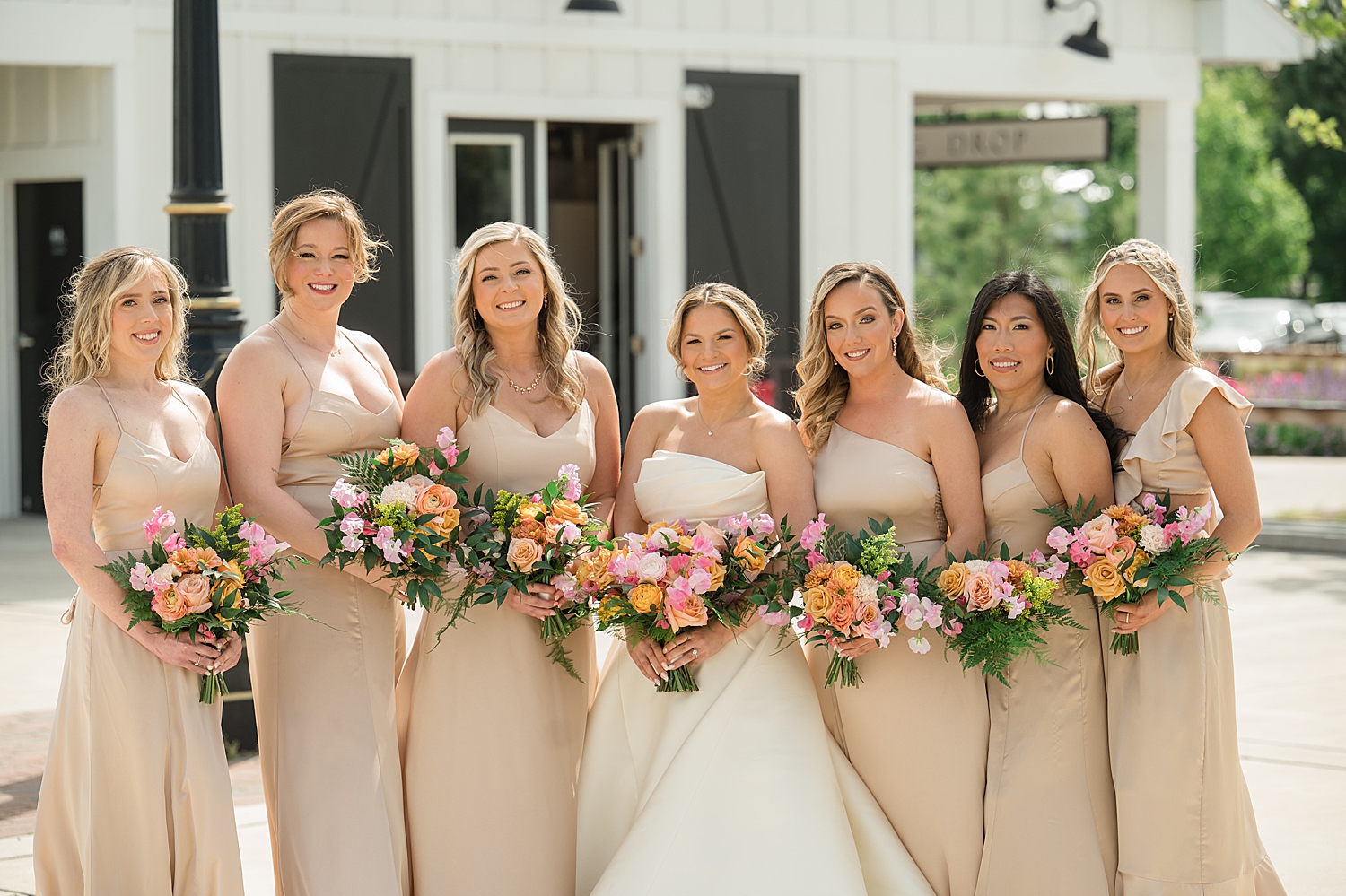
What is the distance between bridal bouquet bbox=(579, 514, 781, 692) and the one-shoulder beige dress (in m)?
0.74

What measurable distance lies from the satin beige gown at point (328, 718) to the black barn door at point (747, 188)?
902 cm

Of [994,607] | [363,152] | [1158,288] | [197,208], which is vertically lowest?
[994,607]

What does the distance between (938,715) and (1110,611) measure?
61cm

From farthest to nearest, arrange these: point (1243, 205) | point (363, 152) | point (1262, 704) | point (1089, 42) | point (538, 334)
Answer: point (1243, 205) < point (1089, 42) < point (363, 152) < point (1262, 704) < point (538, 334)

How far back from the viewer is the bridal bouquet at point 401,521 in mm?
4336

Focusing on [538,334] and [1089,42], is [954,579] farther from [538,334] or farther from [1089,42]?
[1089,42]

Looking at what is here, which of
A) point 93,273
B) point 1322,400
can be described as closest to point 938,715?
point 93,273

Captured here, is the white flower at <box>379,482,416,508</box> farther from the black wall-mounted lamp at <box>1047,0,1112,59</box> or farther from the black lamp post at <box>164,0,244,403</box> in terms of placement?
the black wall-mounted lamp at <box>1047,0,1112,59</box>

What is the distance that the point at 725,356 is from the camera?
4.80 meters

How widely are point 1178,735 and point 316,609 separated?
2611 mm

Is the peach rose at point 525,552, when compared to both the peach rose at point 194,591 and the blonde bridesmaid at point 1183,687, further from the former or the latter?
the blonde bridesmaid at point 1183,687

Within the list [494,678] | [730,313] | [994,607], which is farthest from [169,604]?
[994,607]

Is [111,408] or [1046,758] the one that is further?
[1046,758]

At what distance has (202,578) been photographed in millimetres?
4012
